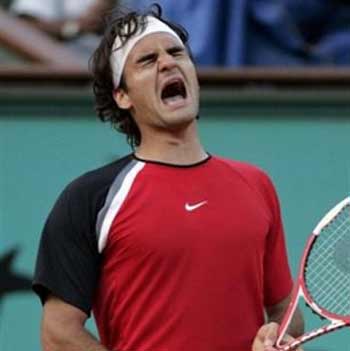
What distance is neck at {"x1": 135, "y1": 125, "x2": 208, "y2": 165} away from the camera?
4285 millimetres

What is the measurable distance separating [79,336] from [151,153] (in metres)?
0.46

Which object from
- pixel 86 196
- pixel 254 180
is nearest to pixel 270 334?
pixel 254 180

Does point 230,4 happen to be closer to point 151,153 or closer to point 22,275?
point 22,275

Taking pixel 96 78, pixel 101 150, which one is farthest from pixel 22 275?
pixel 96 78

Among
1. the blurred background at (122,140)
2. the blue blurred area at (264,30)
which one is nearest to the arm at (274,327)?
the blurred background at (122,140)

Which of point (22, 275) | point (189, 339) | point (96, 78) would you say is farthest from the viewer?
point (22, 275)

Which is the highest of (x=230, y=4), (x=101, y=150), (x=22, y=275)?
(x=230, y=4)

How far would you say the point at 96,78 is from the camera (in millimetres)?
4504

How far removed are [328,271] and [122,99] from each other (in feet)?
2.10

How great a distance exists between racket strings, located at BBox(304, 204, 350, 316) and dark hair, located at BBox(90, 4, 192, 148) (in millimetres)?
508

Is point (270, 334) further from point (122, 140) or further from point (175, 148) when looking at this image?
point (122, 140)

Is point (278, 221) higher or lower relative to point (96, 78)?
lower

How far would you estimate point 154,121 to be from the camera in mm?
4320

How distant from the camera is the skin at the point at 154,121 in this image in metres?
4.18
